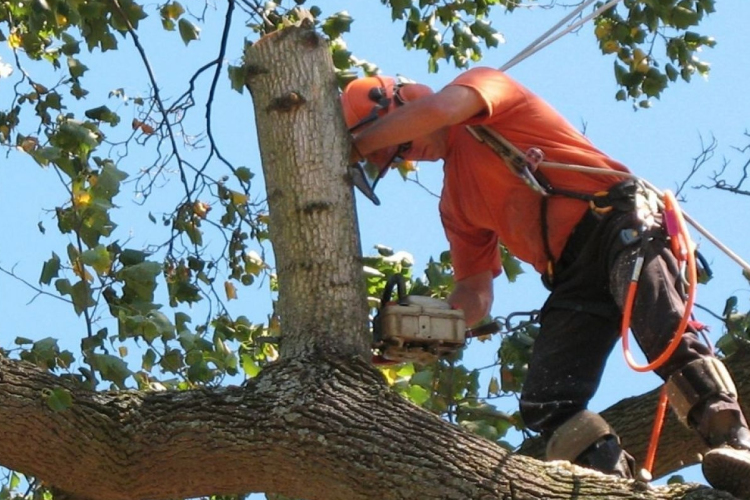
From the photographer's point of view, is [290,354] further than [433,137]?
No

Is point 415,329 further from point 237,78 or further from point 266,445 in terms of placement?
point 237,78

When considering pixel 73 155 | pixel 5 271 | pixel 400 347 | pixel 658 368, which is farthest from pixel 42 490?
pixel 658 368

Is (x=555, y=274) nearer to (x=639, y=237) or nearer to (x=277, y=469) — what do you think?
(x=639, y=237)

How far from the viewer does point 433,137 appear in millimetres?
4500

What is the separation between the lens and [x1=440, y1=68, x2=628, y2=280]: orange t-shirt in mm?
4293

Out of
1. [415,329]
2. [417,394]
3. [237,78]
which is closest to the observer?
[415,329]

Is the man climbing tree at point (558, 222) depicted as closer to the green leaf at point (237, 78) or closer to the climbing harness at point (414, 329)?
the climbing harness at point (414, 329)

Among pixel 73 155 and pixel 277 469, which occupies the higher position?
pixel 73 155

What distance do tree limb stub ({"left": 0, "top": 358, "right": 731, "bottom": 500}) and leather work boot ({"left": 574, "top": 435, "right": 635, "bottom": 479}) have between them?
1.54 ft

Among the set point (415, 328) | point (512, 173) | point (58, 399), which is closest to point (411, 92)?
point (512, 173)

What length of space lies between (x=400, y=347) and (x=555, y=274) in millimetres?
517

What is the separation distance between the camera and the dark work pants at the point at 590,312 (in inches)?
156

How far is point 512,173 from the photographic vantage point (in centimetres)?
434

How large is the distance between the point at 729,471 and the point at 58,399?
1574 millimetres
